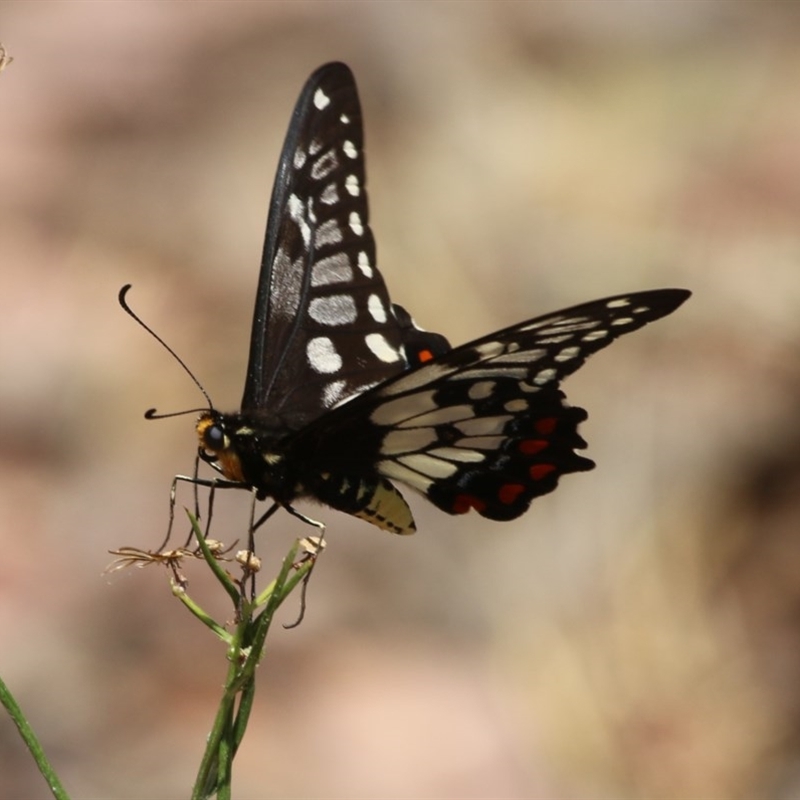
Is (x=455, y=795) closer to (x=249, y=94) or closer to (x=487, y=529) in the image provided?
(x=487, y=529)

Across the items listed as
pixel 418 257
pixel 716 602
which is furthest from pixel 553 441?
pixel 418 257

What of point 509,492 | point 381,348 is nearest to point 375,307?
point 381,348

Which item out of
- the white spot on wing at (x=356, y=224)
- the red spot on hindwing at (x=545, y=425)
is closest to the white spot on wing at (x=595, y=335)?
the red spot on hindwing at (x=545, y=425)

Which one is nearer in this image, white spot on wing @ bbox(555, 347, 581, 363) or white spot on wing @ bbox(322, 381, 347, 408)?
white spot on wing @ bbox(555, 347, 581, 363)

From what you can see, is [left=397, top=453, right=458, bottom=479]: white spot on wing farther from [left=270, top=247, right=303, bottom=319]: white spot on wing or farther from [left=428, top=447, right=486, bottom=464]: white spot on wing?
[left=270, top=247, right=303, bottom=319]: white spot on wing

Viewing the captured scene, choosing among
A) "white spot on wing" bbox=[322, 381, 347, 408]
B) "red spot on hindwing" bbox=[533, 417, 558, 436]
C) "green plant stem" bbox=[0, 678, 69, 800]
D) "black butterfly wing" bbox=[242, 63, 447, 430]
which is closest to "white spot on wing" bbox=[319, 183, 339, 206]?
"black butterfly wing" bbox=[242, 63, 447, 430]

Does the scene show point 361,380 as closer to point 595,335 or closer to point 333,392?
point 333,392
